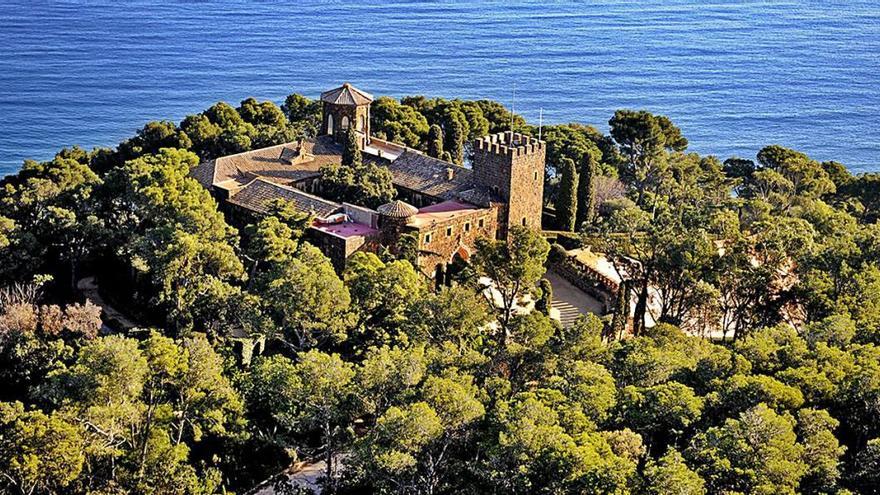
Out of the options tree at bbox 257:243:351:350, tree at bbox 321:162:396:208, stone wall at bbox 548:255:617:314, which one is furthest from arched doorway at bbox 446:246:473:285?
tree at bbox 257:243:351:350

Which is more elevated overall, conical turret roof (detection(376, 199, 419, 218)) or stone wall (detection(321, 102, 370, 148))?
stone wall (detection(321, 102, 370, 148))

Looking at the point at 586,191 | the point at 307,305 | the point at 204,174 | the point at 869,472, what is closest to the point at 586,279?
the point at 586,191

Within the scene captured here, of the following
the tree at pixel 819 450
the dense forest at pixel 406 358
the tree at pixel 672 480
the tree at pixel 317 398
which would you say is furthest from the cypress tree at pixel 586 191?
the tree at pixel 672 480

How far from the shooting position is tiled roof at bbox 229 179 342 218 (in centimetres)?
4200

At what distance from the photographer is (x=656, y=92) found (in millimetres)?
94875

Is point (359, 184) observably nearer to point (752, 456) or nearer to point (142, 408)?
point (142, 408)

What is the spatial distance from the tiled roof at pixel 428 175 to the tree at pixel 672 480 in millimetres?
24420

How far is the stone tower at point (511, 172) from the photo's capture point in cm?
4403

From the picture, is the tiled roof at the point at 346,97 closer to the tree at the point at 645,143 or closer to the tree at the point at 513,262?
the tree at the point at 645,143

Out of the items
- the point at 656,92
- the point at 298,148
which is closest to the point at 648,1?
the point at 656,92

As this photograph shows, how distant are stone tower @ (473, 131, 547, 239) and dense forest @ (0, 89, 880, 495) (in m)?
2.53

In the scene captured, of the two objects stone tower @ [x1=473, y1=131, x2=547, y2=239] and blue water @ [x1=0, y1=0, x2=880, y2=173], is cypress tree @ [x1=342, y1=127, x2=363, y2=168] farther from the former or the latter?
blue water @ [x1=0, y1=0, x2=880, y2=173]

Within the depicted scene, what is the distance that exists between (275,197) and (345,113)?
927 cm

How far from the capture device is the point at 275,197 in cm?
4322
